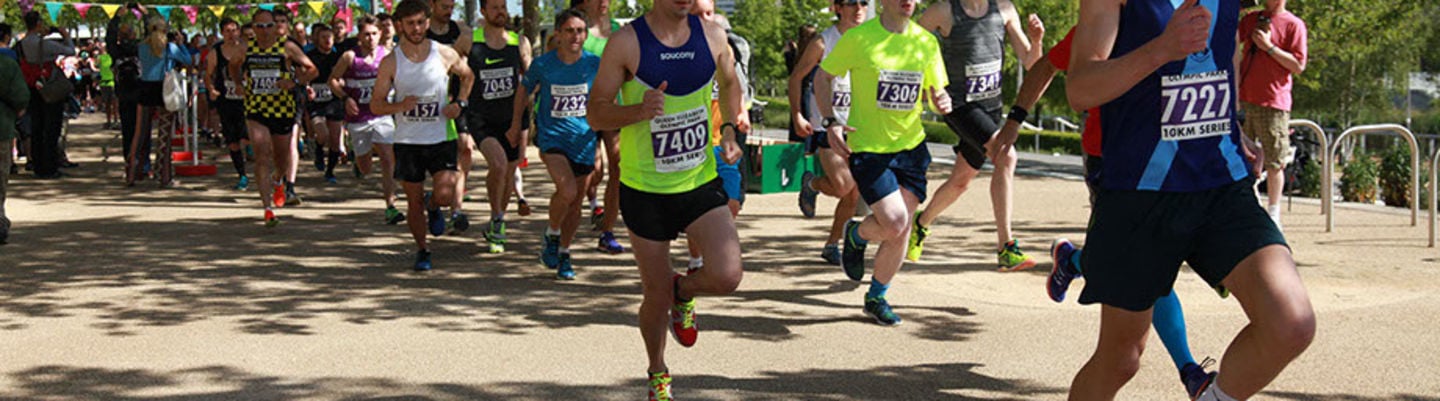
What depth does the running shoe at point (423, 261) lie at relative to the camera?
32.1 feet

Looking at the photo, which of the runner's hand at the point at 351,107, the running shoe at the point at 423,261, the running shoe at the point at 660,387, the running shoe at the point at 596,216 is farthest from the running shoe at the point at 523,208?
the running shoe at the point at 660,387

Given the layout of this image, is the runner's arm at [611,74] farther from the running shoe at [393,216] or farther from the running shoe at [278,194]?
the running shoe at [278,194]

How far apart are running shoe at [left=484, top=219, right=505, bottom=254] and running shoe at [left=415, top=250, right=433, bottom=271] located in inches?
33.0

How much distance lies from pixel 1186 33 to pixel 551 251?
6.23 meters

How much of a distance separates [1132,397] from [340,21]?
1295 centimetres

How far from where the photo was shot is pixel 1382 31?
21750 mm

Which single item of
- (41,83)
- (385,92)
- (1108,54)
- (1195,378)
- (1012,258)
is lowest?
(1012,258)

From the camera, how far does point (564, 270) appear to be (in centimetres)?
941

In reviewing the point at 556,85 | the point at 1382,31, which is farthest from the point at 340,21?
the point at 1382,31

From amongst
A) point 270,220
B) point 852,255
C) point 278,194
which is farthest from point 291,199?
point 852,255

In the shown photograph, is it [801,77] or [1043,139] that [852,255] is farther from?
[1043,139]

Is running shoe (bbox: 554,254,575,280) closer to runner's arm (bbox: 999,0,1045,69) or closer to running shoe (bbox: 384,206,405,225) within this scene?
runner's arm (bbox: 999,0,1045,69)

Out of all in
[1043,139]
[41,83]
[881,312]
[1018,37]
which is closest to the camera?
[881,312]

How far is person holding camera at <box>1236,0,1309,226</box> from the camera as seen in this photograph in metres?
10.3
